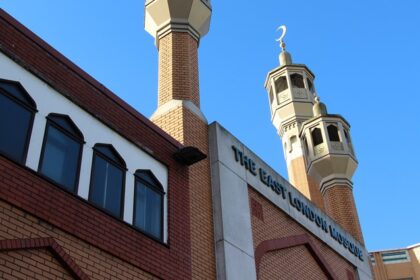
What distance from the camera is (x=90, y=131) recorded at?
31.3ft

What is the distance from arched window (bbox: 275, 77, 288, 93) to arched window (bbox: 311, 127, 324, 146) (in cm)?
813

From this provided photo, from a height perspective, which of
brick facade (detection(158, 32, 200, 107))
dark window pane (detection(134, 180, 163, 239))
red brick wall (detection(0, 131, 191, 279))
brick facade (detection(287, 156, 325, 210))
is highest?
brick facade (detection(287, 156, 325, 210))

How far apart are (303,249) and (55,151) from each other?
8.21 m

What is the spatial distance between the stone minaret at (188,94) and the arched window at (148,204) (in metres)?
0.98

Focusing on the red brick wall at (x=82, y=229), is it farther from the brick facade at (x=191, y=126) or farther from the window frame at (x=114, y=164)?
the brick facade at (x=191, y=126)

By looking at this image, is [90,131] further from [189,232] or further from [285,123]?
[285,123]

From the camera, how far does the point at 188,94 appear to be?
13812mm

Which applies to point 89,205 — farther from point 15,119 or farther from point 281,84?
point 281,84

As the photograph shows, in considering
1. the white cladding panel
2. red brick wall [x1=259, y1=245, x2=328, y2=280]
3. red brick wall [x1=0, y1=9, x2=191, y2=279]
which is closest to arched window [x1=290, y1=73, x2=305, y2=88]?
red brick wall [x1=259, y1=245, x2=328, y2=280]

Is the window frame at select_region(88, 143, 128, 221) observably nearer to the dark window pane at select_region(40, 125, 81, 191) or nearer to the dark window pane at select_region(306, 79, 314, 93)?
the dark window pane at select_region(40, 125, 81, 191)

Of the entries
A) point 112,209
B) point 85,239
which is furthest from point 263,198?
point 85,239

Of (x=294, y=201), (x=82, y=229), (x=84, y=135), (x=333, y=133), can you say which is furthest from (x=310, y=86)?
(x=82, y=229)

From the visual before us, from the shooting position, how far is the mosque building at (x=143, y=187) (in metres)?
7.97

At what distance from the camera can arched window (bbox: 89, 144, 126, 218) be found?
9164 millimetres
